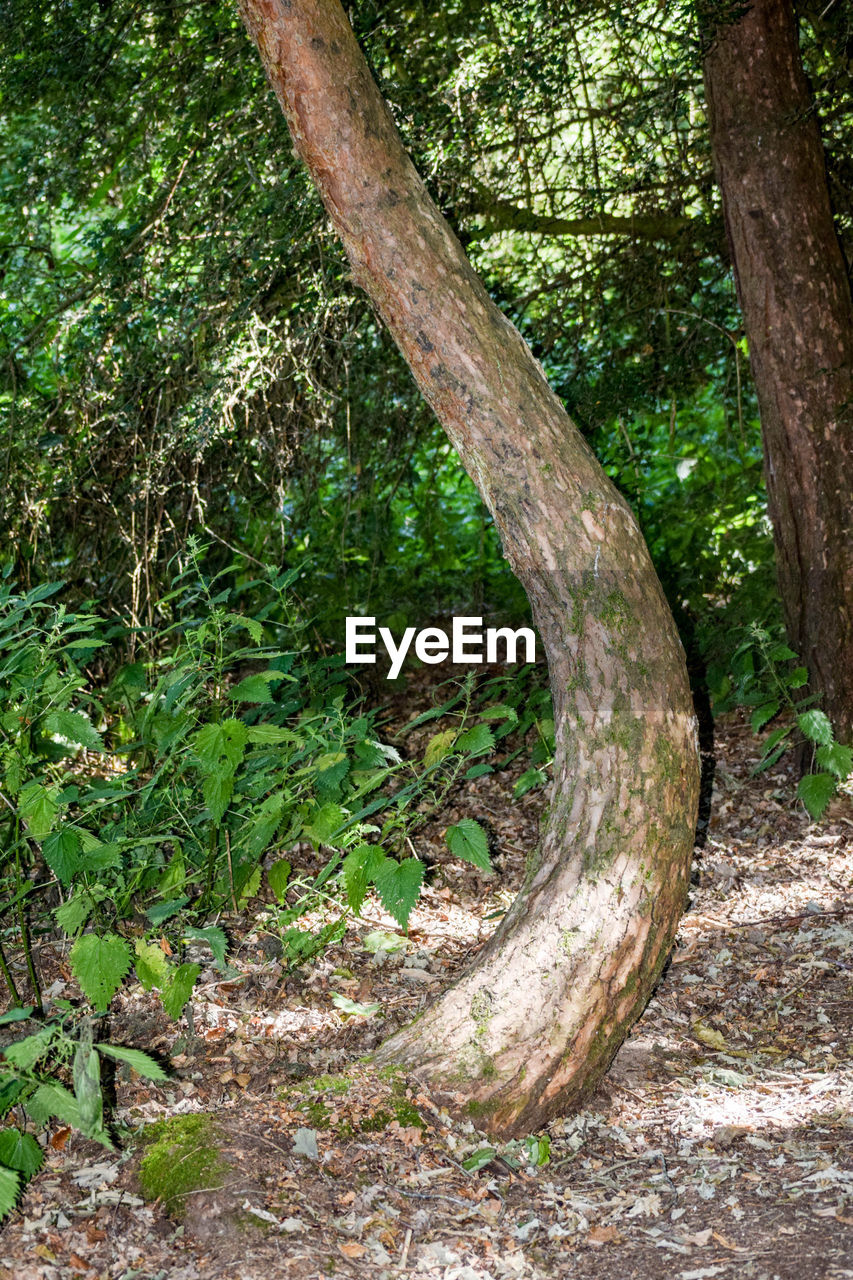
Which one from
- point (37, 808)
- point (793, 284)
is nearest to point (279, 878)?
point (37, 808)

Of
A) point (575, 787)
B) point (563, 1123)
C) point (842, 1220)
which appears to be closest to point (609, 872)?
point (575, 787)

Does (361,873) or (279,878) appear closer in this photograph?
(361,873)

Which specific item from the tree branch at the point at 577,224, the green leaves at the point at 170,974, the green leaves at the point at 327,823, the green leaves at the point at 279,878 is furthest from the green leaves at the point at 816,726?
the tree branch at the point at 577,224

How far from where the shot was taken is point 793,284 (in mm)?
4613

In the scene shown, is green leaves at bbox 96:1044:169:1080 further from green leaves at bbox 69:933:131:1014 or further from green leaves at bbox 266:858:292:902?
green leaves at bbox 266:858:292:902

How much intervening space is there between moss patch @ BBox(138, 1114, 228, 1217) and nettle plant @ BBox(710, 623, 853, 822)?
2763 mm

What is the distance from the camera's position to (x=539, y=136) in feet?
17.7

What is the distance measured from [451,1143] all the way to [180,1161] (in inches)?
26.2

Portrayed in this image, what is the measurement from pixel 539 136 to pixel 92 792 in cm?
385

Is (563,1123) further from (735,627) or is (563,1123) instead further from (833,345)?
(833,345)

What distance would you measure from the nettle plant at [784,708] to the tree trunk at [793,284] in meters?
0.18

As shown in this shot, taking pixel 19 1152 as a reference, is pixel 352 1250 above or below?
below

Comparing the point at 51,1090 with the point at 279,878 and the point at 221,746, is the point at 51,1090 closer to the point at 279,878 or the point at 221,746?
the point at 221,746

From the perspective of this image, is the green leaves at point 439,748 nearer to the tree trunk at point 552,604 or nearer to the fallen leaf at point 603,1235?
the tree trunk at point 552,604
